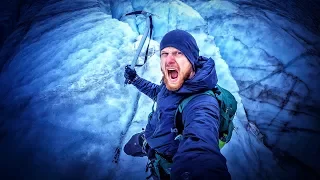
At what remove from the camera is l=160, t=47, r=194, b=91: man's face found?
2.34m

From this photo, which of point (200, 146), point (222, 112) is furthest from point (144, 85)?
point (200, 146)

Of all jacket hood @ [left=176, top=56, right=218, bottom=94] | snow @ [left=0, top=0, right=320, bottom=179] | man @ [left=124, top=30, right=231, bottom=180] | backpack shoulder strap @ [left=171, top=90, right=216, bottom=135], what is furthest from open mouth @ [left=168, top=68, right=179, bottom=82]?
snow @ [left=0, top=0, right=320, bottom=179]

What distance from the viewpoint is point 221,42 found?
645 cm

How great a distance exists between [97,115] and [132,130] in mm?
805

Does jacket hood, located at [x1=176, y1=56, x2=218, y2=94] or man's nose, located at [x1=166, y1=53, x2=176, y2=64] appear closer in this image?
jacket hood, located at [x1=176, y1=56, x2=218, y2=94]

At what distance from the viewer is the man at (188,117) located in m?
1.39

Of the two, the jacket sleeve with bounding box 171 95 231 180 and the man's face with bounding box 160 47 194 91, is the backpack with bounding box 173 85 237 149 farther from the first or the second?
the man's face with bounding box 160 47 194 91

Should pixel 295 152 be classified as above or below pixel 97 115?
below

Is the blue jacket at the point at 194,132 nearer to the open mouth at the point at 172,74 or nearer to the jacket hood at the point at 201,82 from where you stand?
the jacket hood at the point at 201,82

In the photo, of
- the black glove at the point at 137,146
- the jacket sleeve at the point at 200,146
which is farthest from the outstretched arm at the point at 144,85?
the jacket sleeve at the point at 200,146

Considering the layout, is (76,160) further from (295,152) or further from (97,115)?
(295,152)

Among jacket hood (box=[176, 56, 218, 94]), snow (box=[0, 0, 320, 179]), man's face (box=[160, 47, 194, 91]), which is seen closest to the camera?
jacket hood (box=[176, 56, 218, 94])

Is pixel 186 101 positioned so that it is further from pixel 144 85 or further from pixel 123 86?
pixel 123 86

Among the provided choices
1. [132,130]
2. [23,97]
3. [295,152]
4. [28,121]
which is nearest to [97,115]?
[132,130]
